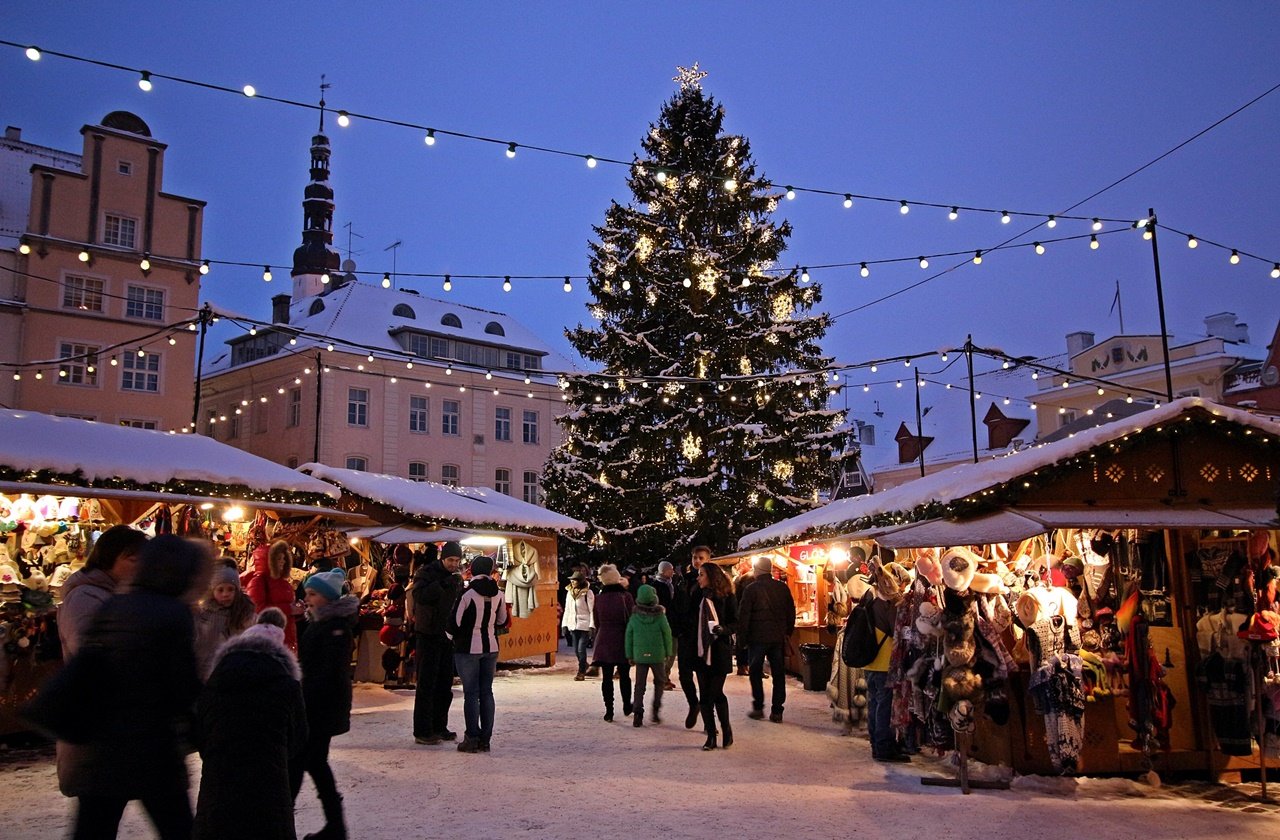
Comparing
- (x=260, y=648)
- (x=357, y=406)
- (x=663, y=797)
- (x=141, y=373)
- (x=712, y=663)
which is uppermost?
(x=141, y=373)

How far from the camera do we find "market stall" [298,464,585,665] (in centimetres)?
1694

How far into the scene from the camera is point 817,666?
15.8 m

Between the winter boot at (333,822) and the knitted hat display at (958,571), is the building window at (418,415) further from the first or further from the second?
the winter boot at (333,822)

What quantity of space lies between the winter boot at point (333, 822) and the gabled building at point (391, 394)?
33.5m

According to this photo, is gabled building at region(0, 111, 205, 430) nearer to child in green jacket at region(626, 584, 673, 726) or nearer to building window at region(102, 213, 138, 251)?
building window at region(102, 213, 138, 251)

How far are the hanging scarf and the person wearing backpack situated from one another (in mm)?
1325

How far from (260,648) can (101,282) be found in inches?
1348

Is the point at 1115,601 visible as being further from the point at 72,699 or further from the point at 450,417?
the point at 450,417

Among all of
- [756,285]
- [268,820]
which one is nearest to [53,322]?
[756,285]

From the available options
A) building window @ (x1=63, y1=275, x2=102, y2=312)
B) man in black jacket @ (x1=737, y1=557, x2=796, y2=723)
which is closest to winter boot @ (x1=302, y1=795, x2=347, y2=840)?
man in black jacket @ (x1=737, y1=557, x2=796, y2=723)

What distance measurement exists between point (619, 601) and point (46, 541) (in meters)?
6.91

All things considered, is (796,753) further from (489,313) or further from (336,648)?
(489,313)

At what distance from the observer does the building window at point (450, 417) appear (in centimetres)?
4259

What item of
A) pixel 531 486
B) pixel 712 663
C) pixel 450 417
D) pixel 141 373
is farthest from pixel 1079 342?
pixel 712 663
